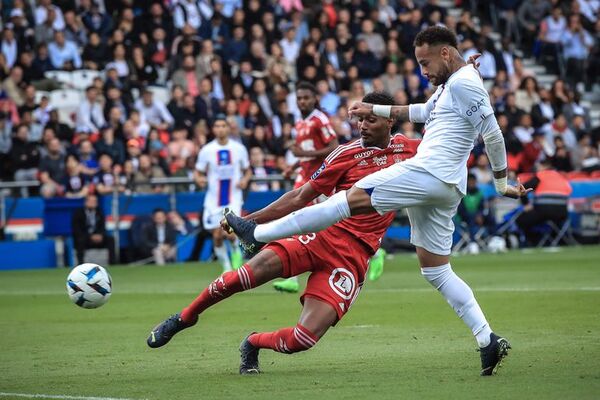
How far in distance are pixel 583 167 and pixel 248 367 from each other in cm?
2101

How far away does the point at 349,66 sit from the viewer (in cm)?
2953

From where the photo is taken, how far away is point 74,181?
23.3m

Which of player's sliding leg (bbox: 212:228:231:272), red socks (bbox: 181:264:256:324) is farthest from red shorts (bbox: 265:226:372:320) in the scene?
player's sliding leg (bbox: 212:228:231:272)

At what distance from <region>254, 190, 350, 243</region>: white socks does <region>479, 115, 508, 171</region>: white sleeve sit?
3.56 ft

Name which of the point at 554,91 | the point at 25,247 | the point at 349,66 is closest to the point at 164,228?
the point at 25,247

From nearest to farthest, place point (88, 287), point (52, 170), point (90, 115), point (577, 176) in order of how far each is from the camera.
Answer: point (88, 287) < point (52, 170) < point (90, 115) < point (577, 176)

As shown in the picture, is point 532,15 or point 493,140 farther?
point 532,15

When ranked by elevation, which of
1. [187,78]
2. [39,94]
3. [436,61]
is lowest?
[39,94]

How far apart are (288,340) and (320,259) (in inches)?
25.6

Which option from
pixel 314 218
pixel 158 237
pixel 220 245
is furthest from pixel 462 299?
pixel 158 237

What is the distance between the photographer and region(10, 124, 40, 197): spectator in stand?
23.3m

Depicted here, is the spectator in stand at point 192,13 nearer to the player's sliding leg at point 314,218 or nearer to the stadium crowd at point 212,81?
the stadium crowd at point 212,81

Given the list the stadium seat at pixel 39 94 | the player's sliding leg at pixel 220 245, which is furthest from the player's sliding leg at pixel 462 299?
the stadium seat at pixel 39 94

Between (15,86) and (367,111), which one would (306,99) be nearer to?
(367,111)
